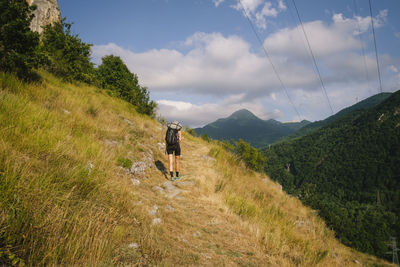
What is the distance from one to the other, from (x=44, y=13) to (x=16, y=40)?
22.4m

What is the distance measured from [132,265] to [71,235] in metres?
0.70

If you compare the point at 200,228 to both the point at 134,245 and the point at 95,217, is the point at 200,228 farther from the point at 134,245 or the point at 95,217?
the point at 95,217

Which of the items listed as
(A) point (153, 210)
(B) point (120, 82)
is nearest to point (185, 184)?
(A) point (153, 210)

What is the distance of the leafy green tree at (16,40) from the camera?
5.66 meters

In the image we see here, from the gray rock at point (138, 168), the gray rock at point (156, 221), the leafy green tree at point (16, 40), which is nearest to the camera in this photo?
the gray rock at point (156, 221)

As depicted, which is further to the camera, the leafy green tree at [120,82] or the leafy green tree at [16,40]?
the leafy green tree at [120,82]

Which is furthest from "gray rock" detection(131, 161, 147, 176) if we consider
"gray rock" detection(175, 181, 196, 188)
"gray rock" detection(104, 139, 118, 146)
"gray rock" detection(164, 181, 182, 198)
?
"gray rock" detection(175, 181, 196, 188)

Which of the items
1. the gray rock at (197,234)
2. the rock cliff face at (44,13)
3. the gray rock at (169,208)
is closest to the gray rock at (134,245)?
the gray rock at (197,234)

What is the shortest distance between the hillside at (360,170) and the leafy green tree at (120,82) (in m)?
71.2

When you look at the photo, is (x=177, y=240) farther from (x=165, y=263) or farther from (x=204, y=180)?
(x=204, y=180)

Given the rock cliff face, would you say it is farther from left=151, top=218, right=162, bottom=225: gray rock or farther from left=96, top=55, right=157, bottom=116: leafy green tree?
left=151, top=218, right=162, bottom=225: gray rock

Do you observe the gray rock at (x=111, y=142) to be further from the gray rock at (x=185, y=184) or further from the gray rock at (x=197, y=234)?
the gray rock at (x=197, y=234)

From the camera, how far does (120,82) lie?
872 inches

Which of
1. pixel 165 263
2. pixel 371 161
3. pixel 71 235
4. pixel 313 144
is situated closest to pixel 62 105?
pixel 71 235
